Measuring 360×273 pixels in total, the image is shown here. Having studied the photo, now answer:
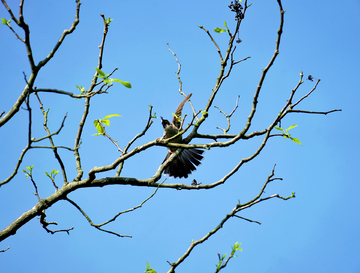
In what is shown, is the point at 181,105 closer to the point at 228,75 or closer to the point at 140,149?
the point at 228,75

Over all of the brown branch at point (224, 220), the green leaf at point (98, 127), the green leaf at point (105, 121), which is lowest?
the brown branch at point (224, 220)

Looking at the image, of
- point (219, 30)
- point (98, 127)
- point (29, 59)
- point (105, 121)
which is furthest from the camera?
point (98, 127)

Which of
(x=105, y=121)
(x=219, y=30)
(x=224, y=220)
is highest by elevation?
(x=219, y=30)

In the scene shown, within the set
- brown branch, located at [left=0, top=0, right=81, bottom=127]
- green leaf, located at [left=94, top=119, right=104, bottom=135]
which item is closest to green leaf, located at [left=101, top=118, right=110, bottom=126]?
green leaf, located at [left=94, top=119, right=104, bottom=135]

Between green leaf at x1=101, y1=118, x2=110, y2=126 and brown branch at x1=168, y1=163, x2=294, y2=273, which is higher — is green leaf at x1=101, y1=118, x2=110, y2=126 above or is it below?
above

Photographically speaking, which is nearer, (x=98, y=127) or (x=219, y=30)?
(x=219, y=30)

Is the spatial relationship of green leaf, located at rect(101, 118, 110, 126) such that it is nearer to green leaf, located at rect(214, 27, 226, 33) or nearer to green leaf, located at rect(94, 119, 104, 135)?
green leaf, located at rect(94, 119, 104, 135)

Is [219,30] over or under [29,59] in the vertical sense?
over

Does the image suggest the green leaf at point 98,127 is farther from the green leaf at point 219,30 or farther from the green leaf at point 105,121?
the green leaf at point 219,30

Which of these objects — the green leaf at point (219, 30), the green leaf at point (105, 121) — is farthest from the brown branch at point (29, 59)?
the green leaf at point (219, 30)

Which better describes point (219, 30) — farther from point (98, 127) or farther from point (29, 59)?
point (29, 59)

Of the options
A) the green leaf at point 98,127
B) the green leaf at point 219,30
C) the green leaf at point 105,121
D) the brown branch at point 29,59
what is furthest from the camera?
the green leaf at point 98,127

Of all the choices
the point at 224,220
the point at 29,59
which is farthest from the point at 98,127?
the point at 224,220

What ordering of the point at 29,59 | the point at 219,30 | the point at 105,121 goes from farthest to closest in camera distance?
the point at 219,30
the point at 105,121
the point at 29,59
